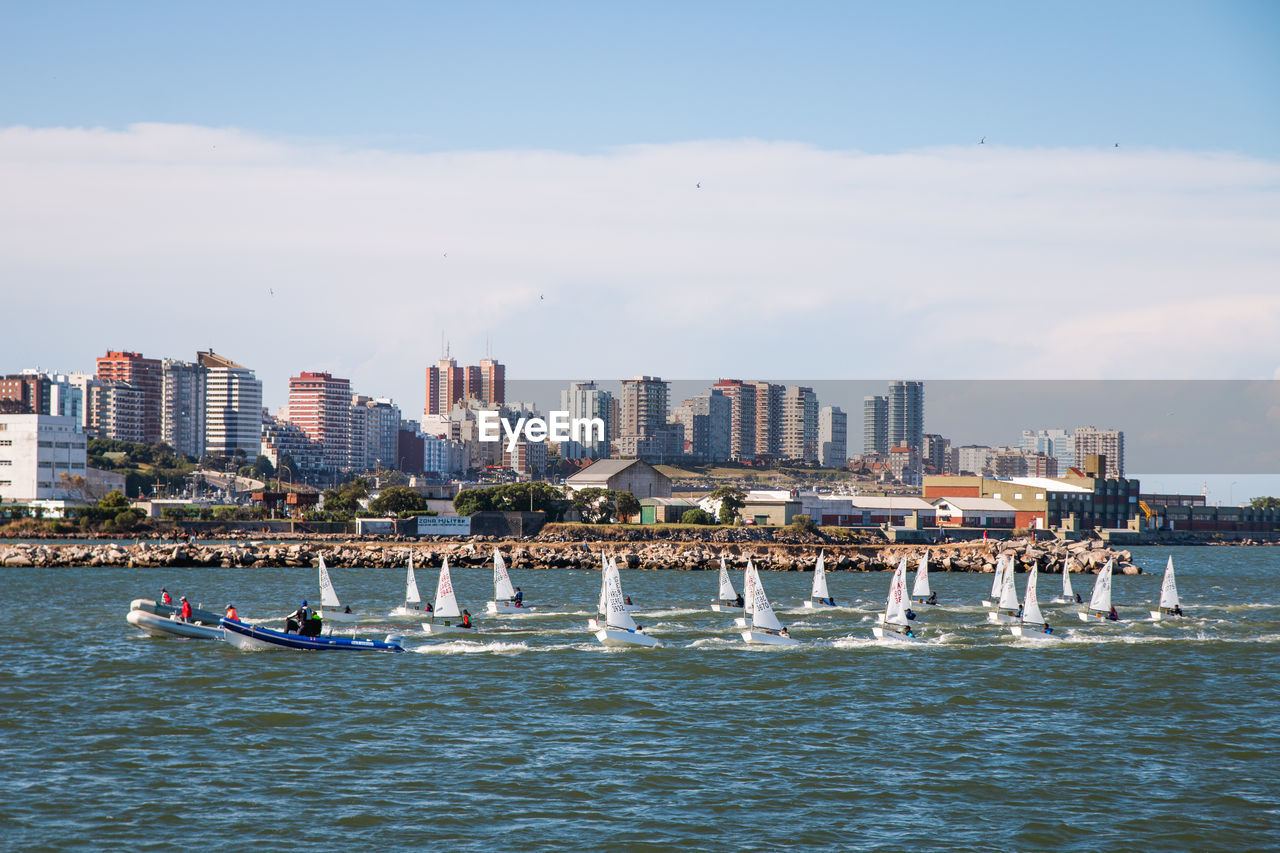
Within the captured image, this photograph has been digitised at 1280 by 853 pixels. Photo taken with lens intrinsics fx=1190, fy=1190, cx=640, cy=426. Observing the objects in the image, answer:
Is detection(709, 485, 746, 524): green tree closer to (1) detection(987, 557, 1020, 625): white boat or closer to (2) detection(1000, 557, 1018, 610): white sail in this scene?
(1) detection(987, 557, 1020, 625): white boat

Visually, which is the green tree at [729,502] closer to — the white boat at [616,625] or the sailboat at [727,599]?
the sailboat at [727,599]

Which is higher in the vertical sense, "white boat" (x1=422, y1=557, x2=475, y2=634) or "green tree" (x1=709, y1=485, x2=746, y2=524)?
"green tree" (x1=709, y1=485, x2=746, y2=524)

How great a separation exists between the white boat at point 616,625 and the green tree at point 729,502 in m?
83.4

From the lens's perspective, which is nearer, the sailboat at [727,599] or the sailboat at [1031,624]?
the sailboat at [1031,624]

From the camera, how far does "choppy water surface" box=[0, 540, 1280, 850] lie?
952 inches

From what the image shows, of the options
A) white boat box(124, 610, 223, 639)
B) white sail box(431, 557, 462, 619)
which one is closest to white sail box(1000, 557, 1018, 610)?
white sail box(431, 557, 462, 619)

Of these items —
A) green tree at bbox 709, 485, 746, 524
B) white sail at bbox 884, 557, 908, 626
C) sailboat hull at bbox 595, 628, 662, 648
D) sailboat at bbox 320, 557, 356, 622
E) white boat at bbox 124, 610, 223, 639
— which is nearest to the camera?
white boat at bbox 124, 610, 223, 639

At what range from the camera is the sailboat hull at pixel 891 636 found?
51.1m

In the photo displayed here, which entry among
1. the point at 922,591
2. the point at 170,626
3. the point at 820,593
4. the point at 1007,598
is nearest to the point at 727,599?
the point at 820,593

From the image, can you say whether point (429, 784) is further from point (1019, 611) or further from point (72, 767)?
point (1019, 611)

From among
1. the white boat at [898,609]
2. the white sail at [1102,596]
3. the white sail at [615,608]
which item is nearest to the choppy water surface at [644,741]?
the white sail at [615,608]

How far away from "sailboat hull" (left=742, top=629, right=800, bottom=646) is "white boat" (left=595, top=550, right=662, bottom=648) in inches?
146

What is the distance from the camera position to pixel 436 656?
4622 centimetres

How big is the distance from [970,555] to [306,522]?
75.7 metres
